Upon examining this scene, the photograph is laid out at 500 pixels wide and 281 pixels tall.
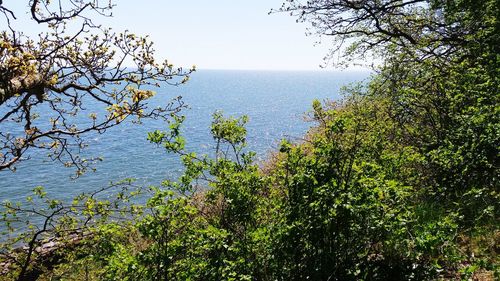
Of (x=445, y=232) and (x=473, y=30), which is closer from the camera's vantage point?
(x=445, y=232)

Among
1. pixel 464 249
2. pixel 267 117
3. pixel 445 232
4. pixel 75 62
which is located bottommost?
pixel 267 117

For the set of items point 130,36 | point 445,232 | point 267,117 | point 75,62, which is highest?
point 130,36

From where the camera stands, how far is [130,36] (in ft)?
23.8

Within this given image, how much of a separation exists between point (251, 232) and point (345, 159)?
1785mm

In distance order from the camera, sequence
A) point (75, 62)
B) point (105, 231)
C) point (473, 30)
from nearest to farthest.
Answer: point (105, 231), point (75, 62), point (473, 30)

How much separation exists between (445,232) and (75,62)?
7.05 m

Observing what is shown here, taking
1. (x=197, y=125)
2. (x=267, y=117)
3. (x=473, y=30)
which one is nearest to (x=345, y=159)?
(x=473, y=30)

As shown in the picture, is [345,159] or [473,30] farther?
[473,30]

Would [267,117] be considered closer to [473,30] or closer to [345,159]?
[473,30]

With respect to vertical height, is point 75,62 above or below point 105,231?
above

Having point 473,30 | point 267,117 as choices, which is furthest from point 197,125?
point 473,30

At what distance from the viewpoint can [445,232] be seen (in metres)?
4.70

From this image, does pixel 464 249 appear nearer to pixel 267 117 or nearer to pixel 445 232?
pixel 445 232

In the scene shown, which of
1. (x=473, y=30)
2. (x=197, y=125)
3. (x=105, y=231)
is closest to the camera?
(x=105, y=231)
